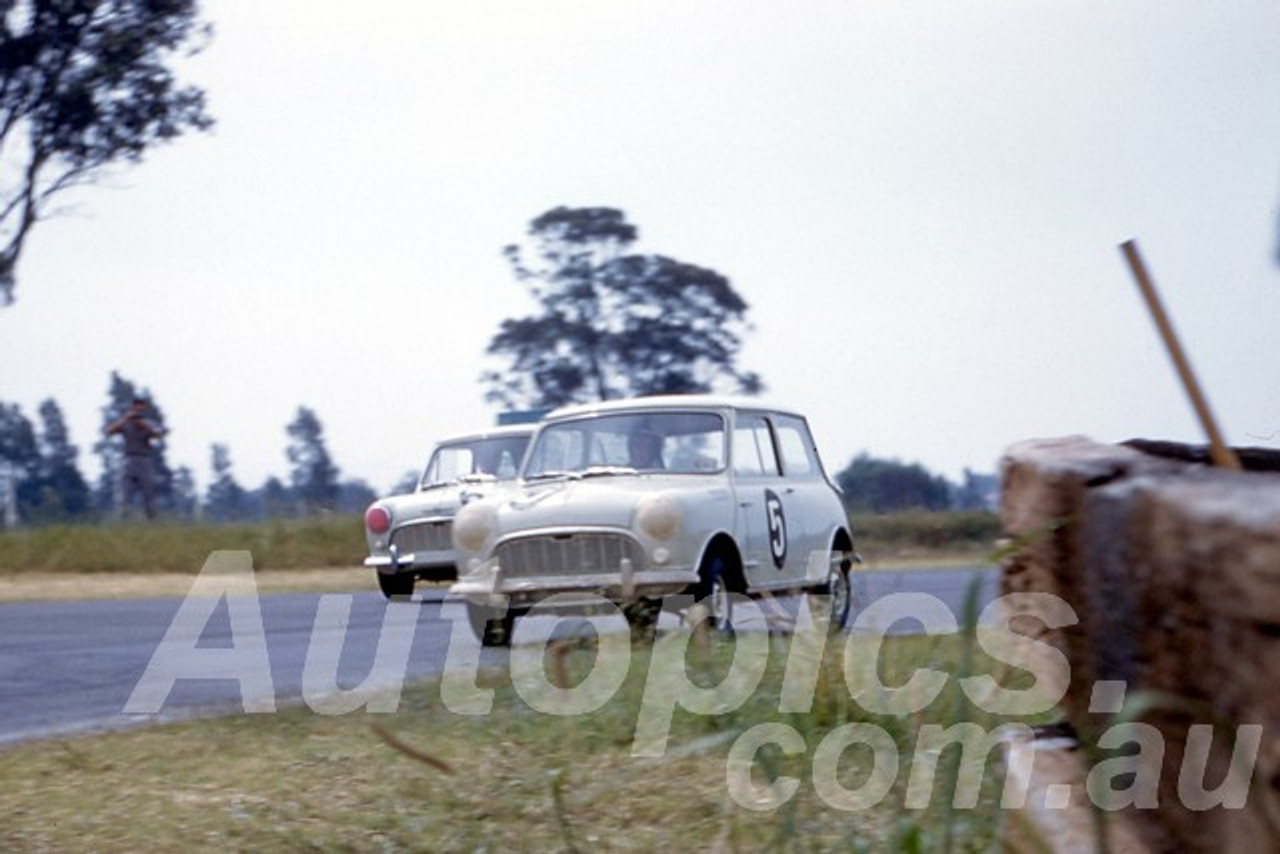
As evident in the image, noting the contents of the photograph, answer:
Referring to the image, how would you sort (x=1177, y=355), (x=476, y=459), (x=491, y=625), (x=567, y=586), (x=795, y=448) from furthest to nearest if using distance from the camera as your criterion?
1. (x=476, y=459)
2. (x=795, y=448)
3. (x=491, y=625)
4. (x=567, y=586)
5. (x=1177, y=355)

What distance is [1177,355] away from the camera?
311 centimetres

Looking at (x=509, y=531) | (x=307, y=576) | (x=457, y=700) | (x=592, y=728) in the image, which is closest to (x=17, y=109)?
(x=307, y=576)

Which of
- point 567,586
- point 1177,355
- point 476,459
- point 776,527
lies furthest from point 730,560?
point 1177,355

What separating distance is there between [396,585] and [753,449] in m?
6.64

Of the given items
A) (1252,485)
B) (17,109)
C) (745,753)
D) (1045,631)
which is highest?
(17,109)

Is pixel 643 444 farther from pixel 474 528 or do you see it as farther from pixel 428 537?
pixel 428 537

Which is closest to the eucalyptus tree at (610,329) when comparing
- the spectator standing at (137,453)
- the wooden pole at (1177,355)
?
the spectator standing at (137,453)

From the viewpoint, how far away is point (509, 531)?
37.6ft

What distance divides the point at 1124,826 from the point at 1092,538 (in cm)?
43

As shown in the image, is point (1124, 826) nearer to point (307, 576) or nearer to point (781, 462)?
point (781, 462)

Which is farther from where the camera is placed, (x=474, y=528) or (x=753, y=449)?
(x=753, y=449)

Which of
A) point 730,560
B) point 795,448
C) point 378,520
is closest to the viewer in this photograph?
point 730,560

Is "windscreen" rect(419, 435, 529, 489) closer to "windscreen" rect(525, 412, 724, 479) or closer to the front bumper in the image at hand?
"windscreen" rect(525, 412, 724, 479)

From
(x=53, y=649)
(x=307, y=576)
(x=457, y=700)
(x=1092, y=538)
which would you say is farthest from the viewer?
(x=307, y=576)
